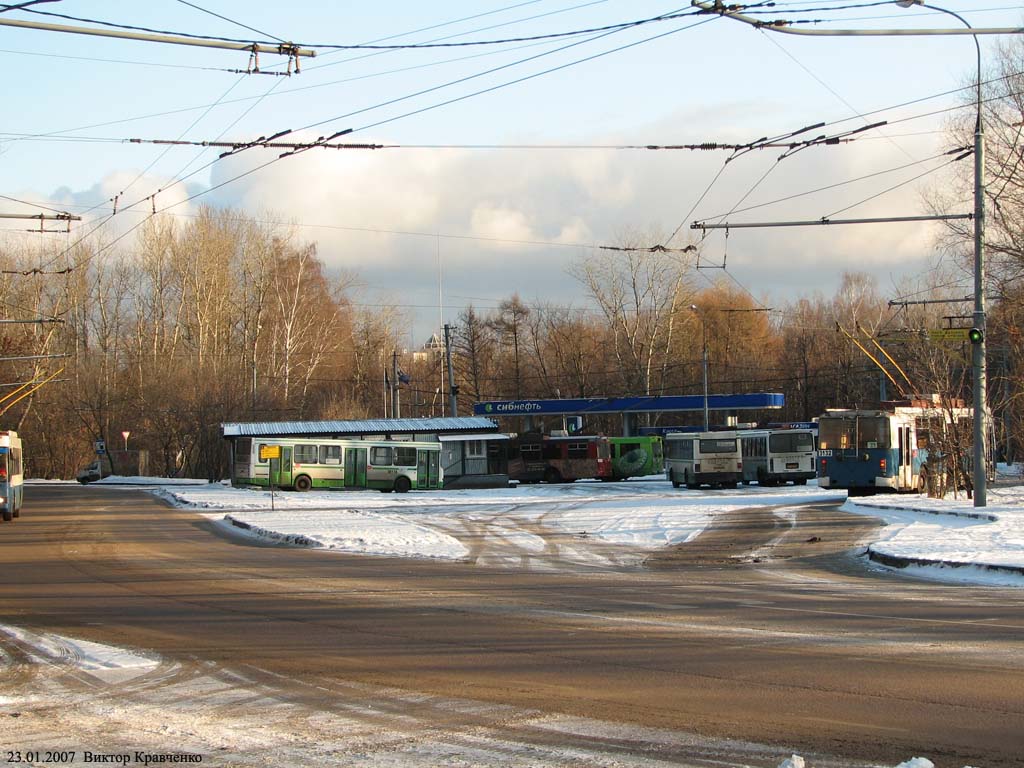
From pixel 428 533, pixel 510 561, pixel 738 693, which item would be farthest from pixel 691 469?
pixel 738 693

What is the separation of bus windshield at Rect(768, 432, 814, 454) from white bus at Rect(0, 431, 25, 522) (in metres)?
32.8

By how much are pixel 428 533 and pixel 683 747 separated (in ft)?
62.0

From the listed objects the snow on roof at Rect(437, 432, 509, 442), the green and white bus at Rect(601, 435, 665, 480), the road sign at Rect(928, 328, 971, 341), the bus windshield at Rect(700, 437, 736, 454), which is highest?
the road sign at Rect(928, 328, 971, 341)

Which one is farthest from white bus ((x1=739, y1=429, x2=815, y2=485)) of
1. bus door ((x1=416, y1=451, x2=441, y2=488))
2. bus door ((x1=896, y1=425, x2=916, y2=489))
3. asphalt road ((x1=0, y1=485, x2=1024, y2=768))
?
asphalt road ((x1=0, y1=485, x2=1024, y2=768))

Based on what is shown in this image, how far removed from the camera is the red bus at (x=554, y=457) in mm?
57750

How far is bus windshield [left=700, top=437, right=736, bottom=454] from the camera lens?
49219 millimetres

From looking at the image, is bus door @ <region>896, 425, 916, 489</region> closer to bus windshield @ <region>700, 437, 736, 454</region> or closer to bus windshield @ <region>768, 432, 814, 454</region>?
bus windshield @ <region>700, 437, 736, 454</region>

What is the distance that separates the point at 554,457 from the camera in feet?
190

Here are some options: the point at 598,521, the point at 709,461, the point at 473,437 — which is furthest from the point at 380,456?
the point at 598,521

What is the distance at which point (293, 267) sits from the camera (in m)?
79.4

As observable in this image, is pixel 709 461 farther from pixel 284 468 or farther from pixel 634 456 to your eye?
pixel 284 468

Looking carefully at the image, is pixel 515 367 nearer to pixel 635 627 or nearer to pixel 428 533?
pixel 428 533

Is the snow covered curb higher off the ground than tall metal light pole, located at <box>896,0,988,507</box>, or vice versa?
tall metal light pole, located at <box>896,0,988,507</box>

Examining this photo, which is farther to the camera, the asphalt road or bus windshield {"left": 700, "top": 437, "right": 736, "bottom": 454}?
bus windshield {"left": 700, "top": 437, "right": 736, "bottom": 454}
